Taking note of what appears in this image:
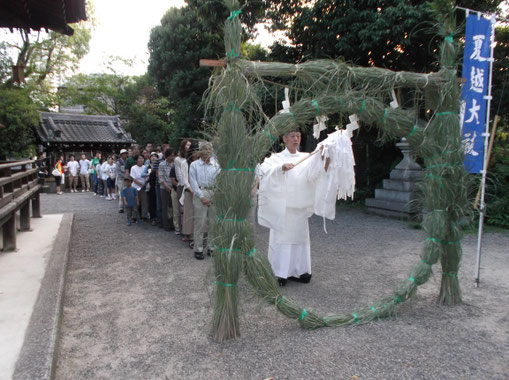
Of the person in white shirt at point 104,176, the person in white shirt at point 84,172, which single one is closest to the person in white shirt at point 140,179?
the person in white shirt at point 104,176

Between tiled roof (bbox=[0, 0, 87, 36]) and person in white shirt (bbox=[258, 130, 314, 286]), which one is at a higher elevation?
tiled roof (bbox=[0, 0, 87, 36])

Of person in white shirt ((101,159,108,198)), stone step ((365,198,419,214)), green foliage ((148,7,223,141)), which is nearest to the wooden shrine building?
person in white shirt ((101,159,108,198))

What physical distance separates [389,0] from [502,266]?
583cm

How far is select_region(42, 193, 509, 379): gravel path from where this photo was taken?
2.69 meters

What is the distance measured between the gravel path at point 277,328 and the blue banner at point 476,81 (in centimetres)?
179

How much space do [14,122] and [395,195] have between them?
14970mm

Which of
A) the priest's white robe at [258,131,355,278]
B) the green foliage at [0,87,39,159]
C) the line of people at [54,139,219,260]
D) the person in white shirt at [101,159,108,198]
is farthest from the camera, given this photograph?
the green foliage at [0,87,39,159]

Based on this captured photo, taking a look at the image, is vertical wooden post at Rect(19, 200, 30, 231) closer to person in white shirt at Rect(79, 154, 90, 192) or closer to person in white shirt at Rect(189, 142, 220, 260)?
person in white shirt at Rect(189, 142, 220, 260)

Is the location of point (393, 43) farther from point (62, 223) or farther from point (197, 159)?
point (62, 223)

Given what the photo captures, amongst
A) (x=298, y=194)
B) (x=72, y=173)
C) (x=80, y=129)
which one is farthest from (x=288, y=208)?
(x=80, y=129)

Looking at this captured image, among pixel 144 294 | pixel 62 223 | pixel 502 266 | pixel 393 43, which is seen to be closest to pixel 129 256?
pixel 144 294

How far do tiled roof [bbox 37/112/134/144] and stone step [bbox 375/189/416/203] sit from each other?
15830 mm

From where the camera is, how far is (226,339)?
3.08 m

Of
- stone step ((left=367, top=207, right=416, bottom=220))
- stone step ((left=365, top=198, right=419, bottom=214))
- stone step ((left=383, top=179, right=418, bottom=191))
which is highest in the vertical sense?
stone step ((left=383, top=179, right=418, bottom=191))
